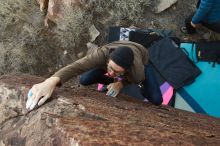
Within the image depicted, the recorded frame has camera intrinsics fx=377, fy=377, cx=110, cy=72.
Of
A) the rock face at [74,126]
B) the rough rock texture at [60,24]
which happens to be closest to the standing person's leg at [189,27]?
the rough rock texture at [60,24]

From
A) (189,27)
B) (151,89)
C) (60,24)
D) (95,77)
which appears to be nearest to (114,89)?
(95,77)

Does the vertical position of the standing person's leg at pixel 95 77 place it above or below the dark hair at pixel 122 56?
below

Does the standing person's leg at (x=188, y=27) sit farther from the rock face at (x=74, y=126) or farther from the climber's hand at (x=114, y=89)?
the rock face at (x=74, y=126)

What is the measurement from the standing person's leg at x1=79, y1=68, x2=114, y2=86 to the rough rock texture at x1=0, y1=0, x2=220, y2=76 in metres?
1.57

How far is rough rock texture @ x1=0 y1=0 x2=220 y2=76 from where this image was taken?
503 cm

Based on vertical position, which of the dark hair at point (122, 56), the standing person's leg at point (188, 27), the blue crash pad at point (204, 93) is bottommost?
the blue crash pad at point (204, 93)

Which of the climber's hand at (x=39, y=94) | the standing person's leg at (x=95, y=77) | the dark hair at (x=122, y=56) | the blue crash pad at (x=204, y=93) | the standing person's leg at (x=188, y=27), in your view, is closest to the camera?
the climber's hand at (x=39, y=94)

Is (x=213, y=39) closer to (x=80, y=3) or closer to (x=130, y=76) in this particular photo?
(x=80, y=3)

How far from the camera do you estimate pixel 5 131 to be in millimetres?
2285

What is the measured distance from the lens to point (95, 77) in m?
3.50

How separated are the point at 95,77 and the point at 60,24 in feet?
6.03

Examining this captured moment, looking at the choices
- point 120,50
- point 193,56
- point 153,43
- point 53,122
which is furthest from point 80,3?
point 53,122

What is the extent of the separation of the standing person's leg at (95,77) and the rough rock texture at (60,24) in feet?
5.13

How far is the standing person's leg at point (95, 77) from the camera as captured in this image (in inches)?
135
